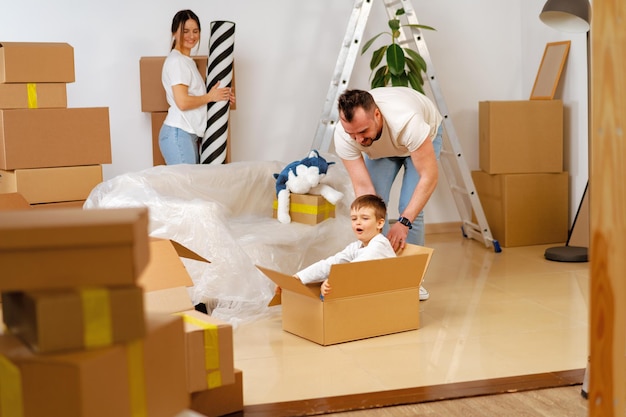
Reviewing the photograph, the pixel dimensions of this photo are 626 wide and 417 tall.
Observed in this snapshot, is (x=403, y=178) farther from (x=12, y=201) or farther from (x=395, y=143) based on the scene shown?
(x=12, y=201)

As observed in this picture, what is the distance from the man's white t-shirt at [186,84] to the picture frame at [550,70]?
7.17 feet

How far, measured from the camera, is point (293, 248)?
13.2ft

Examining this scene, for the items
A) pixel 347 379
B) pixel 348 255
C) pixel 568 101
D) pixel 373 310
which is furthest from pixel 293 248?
pixel 568 101

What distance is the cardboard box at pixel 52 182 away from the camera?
13.6ft

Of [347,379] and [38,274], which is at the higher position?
[38,274]

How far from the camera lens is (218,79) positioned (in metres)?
4.99

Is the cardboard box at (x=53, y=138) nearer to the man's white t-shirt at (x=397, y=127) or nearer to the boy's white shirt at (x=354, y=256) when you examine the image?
the man's white t-shirt at (x=397, y=127)

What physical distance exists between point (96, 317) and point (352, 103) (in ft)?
7.12

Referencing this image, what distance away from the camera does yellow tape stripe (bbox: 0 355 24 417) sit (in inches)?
61.4

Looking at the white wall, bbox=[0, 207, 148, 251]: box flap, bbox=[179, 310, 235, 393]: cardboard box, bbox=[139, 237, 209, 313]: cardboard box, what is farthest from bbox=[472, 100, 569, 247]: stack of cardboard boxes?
bbox=[0, 207, 148, 251]: box flap

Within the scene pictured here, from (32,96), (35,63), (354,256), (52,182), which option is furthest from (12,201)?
(354,256)

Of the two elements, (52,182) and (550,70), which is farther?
(550,70)

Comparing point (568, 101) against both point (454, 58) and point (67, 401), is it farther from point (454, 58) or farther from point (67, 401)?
point (67, 401)

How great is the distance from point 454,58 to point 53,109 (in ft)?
9.31
